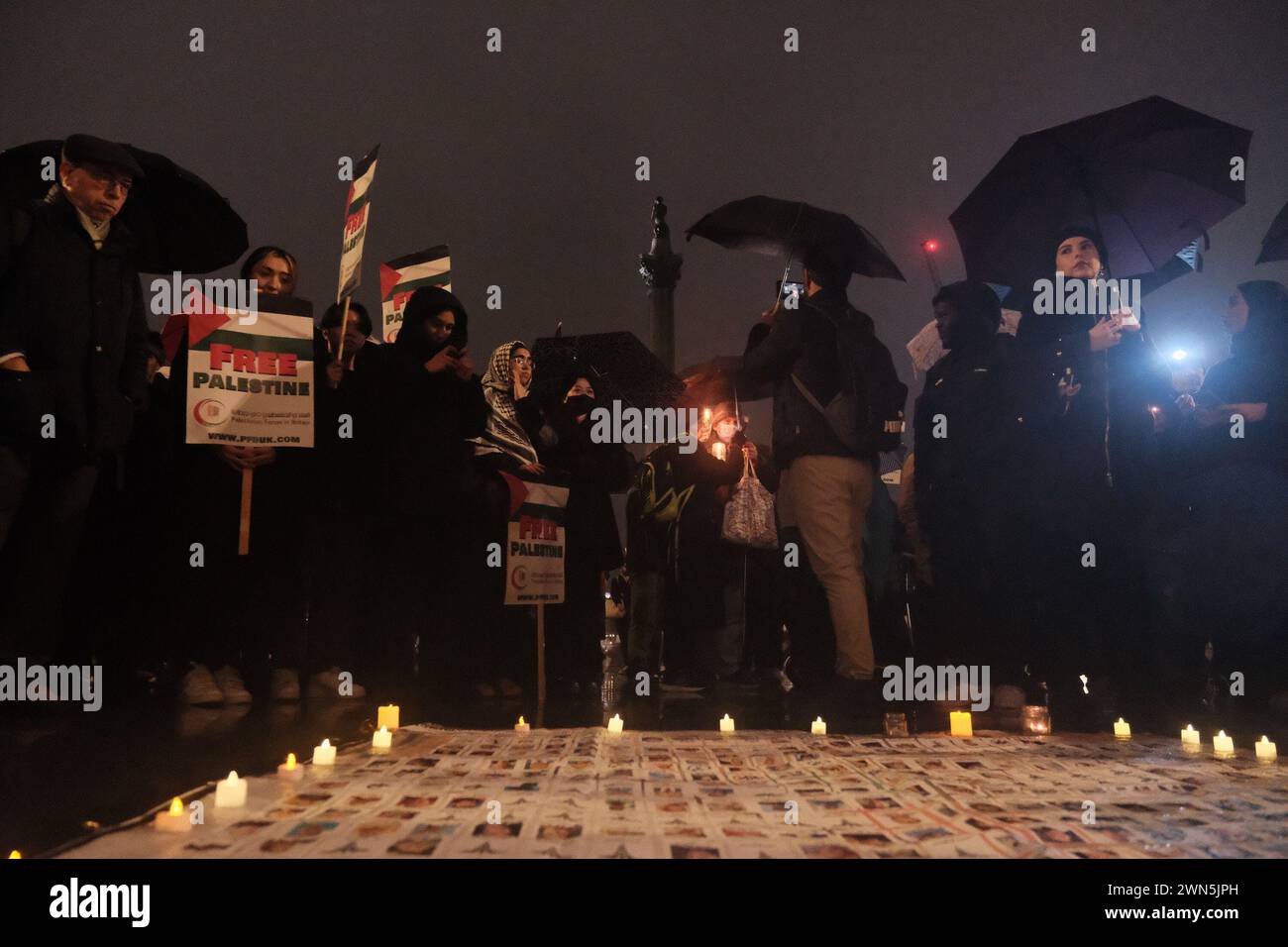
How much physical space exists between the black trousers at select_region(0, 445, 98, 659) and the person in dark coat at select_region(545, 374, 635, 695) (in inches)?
130

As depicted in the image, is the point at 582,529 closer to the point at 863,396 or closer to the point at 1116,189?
the point at 863,396

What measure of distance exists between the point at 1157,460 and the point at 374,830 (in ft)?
16.8

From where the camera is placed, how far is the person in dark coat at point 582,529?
22.7 feet

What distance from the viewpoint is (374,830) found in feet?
7.73

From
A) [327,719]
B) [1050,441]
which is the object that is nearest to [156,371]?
[327,719]

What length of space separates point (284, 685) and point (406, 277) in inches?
134

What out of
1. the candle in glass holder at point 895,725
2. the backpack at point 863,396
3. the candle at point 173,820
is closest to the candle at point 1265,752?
the candle in glass holder at point 895,725

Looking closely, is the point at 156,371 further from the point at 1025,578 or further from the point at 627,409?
the point at 1025,578

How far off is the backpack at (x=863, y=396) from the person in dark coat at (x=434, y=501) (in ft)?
7.32

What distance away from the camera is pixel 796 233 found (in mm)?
5824

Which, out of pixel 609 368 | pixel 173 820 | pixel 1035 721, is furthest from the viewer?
pixel 609 368

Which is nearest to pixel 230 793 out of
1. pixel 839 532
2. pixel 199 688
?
pixel 199 688

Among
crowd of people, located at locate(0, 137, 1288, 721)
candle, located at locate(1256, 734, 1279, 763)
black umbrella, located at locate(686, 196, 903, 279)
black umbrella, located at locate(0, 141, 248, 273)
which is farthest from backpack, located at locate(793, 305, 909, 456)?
black umbrella, located at locate(0, 141, 248, 273)
